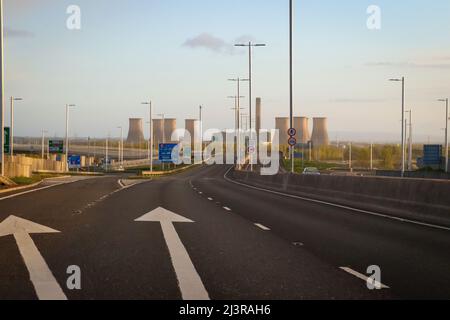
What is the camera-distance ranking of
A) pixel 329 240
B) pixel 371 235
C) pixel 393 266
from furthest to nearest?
pixel 371 235, pixel 329 240, pixel 393 266

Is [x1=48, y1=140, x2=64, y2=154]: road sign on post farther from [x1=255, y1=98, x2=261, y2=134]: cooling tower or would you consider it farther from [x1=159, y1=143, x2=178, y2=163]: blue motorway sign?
[x1=255, y1=98, x2=261, y2=134]: cooling tower

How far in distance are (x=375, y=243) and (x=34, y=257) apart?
6.40 meters

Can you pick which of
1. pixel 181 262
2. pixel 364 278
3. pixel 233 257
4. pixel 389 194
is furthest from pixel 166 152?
pixel 364 278

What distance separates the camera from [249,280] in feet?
30.0

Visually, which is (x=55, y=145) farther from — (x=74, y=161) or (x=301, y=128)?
(x=301, y=128)

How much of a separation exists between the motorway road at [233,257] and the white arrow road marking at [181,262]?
15 millimetres

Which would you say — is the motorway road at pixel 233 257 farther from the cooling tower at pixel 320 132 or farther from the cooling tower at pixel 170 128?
the cooling tower at pixel 320 132

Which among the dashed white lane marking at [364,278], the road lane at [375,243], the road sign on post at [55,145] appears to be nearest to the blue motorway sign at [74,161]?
the road sign on post at [55,145]

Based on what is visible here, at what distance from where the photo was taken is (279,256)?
1154 cm
